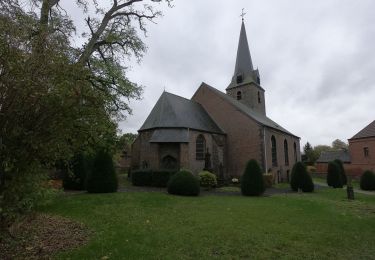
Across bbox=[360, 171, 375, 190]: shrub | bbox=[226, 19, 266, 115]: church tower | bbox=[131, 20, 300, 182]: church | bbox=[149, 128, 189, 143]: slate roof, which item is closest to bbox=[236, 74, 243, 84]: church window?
bbox=[226, 19, 266, 115]: church tower

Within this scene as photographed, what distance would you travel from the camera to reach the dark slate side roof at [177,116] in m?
24.3

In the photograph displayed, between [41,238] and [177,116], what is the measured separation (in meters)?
19.2

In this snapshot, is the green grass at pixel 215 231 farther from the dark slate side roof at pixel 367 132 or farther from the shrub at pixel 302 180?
the dark slate side roof at pixel 367 132

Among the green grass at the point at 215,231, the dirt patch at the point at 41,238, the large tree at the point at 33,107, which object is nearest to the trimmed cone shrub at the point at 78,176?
the green grass at the point at 215,231

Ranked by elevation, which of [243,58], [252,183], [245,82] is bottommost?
[252,183]

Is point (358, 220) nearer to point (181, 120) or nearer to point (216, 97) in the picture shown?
point (181, 120)

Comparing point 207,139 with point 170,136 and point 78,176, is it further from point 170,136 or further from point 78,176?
point 78,176

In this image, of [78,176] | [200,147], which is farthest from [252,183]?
[78,176]

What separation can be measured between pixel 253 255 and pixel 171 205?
618 cm

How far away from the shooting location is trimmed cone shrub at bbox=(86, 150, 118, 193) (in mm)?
13852

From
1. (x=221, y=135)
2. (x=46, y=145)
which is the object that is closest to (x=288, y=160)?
(x=221, y=135)

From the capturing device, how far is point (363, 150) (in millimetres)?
35844

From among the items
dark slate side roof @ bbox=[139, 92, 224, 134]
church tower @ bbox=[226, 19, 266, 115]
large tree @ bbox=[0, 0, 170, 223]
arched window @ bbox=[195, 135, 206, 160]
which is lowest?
large tree @ bbox=[0, 0, 170, 223]

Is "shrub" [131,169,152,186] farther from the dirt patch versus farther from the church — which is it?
the dirt patch
